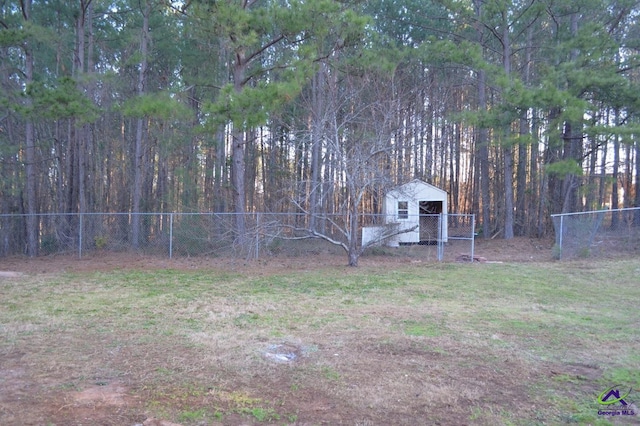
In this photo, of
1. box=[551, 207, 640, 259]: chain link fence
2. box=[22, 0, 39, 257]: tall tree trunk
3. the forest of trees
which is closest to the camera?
the forest of trees

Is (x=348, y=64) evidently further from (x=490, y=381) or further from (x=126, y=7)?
(x=490, y=381)

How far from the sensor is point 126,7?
57.8ft

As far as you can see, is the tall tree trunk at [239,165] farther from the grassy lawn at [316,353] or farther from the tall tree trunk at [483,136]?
the tall tree trunk at [483,136]

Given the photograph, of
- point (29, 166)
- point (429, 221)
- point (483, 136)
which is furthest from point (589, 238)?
point (29, 166)

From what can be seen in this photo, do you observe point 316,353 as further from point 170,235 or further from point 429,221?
point 429,221

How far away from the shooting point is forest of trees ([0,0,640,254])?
1353 centimetres

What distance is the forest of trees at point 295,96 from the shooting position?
1353 centimetres

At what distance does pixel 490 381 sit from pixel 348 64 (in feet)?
38.9

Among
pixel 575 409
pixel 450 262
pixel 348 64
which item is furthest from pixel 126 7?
pixel 575 409

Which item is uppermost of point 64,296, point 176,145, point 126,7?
point 126,7

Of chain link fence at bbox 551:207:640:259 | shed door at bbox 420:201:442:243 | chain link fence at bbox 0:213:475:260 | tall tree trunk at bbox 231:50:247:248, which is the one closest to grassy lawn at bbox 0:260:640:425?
tall tree trunk at bbox 231:50:247:248

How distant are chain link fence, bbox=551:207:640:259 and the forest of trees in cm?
221

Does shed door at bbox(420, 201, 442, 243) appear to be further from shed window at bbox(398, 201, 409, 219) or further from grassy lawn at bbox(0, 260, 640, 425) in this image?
grassy lawn at bbox(0, 260, 640, 425)

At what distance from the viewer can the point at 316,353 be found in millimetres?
5594
